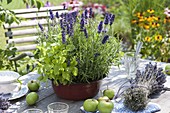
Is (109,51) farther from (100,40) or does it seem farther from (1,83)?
(1,83)

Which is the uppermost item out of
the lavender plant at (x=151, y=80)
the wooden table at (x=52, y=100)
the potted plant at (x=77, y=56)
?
the potted plant at (x=77, y=56)

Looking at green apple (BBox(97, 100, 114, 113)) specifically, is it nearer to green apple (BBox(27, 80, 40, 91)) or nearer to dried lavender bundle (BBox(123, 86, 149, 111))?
dried lavender bundle (BBox(123, 86, 149, 111))

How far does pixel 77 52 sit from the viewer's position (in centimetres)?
173

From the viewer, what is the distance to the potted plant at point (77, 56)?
1681 mm

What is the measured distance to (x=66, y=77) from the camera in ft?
5.43

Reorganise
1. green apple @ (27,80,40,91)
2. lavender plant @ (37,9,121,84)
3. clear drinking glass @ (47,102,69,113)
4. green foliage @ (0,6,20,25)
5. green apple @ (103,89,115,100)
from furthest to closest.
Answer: green foliage @ (0,6,20,25) → green apple @ (27,80,40,91) → green apple @ (103,89,115,100) → lavender plant @ (37,9,121,84) → clear drinking glass @ (47,102,69,113)

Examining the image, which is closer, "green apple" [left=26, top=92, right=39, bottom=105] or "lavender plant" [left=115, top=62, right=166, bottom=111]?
"lavender plant" [left=115, top=62, right=166, bottom=111]

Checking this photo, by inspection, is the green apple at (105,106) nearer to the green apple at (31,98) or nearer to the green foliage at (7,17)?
the green apple at (31,98)

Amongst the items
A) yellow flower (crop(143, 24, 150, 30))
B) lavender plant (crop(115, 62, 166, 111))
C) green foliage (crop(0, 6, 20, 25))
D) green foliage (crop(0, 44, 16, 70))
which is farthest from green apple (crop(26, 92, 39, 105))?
yellow flower (crop(143, 24, 150, 30))

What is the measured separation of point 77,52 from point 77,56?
22 mm

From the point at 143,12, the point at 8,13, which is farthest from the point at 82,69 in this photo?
the point at 143,12

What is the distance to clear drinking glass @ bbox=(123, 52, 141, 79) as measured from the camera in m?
2.07

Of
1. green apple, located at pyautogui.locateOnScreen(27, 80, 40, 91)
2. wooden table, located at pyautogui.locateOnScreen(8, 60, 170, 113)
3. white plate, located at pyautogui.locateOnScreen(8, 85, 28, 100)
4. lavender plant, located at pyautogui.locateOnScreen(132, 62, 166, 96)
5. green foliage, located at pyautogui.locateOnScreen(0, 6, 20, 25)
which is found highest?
green foliage, located at pyautogui.locateOnScreen(0, 6, 20, 25)

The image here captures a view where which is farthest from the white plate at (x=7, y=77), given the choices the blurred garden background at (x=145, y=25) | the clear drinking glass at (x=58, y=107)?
the blurred garden background at (x=145, y=25)
